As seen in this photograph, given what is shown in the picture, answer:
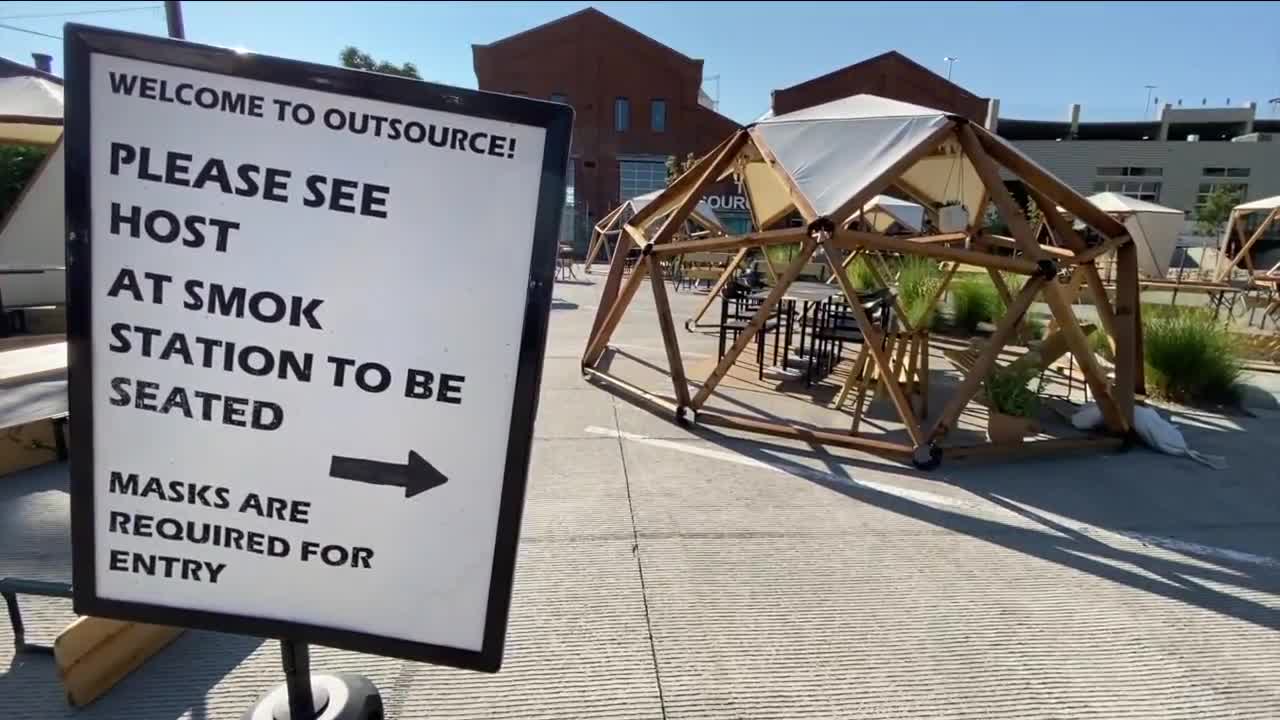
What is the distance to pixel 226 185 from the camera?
1.43 metres

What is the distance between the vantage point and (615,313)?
728 cm

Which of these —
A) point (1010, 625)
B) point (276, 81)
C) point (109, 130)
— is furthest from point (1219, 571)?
point (109, 130)

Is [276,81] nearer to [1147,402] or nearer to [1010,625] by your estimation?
[1010,625]

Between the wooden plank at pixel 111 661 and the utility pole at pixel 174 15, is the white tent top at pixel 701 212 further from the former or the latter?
the wooden plank at pixel 111 661

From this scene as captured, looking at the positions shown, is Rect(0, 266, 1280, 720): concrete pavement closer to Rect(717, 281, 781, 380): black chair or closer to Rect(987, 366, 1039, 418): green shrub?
Rect(987, 366, 1039, 418): green shrub

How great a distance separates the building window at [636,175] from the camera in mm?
39938

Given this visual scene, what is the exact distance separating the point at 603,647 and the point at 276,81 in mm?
2434

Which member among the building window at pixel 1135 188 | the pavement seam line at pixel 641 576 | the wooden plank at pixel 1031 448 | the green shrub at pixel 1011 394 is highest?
the building window at pixel 1135 188

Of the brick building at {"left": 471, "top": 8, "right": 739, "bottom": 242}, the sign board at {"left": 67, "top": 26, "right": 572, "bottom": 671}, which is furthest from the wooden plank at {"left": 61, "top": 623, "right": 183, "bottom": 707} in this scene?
the brick building at {"left": 471, "top": 8, "right": 739, "bottom": 242}

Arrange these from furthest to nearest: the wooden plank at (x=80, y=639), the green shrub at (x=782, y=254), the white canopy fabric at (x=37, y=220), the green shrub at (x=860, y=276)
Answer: the green shrub at (x=782, y=254) < the green shrub at (x=860, y=276) < the white canopy fabric at (x=37, y=220) < the wooden plank at (x=80, y=639)

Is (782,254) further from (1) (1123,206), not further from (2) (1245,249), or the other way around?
(2) (1245,249)

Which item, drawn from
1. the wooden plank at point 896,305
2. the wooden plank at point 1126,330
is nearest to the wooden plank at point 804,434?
the wooden plank at point 1126,330

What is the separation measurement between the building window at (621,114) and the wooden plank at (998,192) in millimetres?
36778

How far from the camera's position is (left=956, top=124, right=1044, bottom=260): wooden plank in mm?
5305
